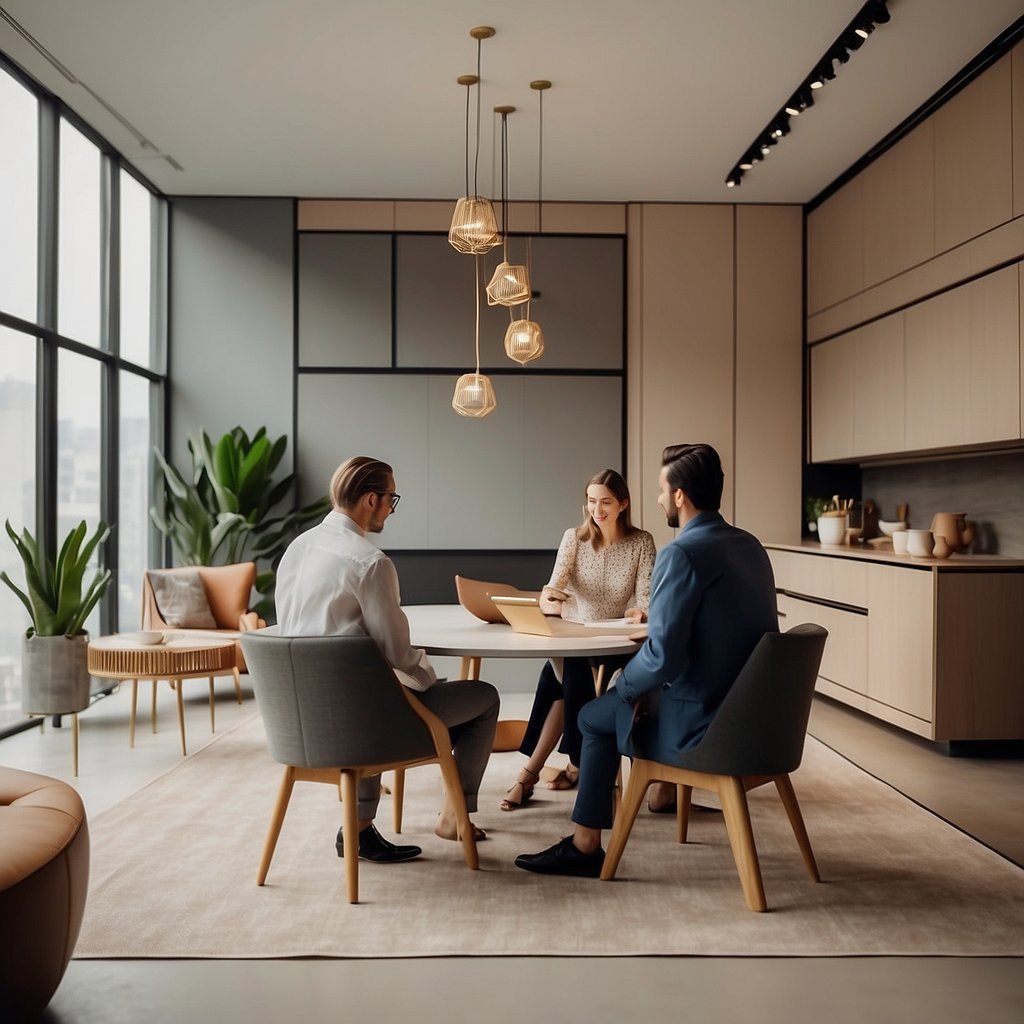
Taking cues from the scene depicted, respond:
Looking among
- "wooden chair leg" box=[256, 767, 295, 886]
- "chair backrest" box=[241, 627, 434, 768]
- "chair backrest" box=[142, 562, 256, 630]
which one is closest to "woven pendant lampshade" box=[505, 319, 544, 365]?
"chair backrest" box=[142, 562, 256, 630]

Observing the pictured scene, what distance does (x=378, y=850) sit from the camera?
307 centimetres

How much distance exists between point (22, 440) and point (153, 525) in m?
1.93

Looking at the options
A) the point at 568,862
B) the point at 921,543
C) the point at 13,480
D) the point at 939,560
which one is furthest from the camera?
the point at 921,543

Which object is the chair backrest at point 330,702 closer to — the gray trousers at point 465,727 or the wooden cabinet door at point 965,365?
the gray trousers at point 465,727

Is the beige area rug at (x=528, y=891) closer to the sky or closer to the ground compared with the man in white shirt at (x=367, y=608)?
closer to the ground

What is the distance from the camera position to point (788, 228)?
7109mm

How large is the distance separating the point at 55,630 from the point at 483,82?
331cm

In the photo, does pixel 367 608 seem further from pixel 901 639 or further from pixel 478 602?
pixel 901 639

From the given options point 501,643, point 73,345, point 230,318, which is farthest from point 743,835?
point 230,318

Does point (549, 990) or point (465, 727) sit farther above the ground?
point (465, 727)

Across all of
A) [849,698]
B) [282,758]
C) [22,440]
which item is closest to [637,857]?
[282,758]

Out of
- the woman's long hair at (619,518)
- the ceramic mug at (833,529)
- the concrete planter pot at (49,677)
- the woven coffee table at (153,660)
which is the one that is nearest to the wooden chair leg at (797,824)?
the woman's long hair at (619,518)

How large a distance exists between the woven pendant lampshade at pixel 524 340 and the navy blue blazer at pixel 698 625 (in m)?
→ 2.23

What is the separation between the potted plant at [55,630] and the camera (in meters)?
4.31
